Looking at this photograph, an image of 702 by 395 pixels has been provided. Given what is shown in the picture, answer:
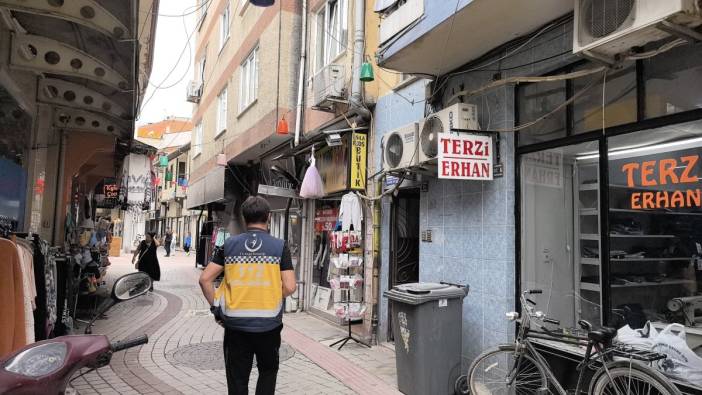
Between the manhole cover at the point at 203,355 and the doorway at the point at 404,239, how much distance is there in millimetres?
1714

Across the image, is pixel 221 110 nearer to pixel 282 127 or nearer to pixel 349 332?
pixel 282 127

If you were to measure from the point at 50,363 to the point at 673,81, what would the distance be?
15.3 ft

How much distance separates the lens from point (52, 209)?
974cm

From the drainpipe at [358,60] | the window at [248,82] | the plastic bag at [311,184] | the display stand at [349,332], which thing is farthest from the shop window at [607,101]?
the window at [248,82]

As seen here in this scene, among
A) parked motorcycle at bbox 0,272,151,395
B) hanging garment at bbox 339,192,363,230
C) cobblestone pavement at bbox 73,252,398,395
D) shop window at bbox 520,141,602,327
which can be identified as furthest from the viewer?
hanging garment at bbox 339,192,363,230

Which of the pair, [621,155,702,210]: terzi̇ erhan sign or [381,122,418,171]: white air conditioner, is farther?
[381,122,418,171]: white air conditioner

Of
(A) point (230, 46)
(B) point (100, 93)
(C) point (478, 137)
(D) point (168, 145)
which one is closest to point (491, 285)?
(C) point (478, 137)

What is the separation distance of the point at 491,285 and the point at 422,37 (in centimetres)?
278

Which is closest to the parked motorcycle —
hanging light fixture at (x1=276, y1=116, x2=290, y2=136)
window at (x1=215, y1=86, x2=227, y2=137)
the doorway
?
the doorway

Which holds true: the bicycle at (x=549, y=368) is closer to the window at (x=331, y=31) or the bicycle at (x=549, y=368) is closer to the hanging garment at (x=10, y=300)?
the hanging garment at (x=10, y=300)

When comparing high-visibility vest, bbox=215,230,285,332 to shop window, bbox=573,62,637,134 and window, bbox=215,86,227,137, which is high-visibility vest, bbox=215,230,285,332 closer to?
shop window, bbox=573,62,637,134

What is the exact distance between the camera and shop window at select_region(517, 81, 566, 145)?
5008 millimetres

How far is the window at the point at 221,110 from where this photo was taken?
1641 centimetres

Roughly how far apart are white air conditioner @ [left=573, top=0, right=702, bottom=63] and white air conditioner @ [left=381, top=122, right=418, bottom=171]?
2.53 metres
